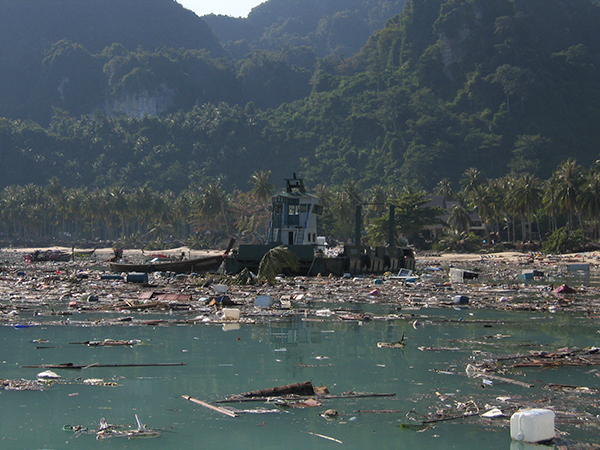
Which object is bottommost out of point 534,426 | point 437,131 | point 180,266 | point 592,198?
point 180,266

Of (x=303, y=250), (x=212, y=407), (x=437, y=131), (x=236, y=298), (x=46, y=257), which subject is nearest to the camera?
(x=212, y=407)

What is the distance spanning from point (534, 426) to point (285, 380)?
485 cm

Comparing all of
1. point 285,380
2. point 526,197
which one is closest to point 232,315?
point 285,380

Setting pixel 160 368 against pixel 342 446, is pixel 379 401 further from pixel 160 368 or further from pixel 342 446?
pixel 160 368

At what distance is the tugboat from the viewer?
123 feet

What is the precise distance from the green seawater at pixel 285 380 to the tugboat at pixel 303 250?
18.3 m

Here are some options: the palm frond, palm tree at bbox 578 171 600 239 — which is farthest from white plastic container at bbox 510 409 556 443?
palm tree at bbox 578 171 600 239

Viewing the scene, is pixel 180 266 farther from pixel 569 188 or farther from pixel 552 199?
pixel 552 199

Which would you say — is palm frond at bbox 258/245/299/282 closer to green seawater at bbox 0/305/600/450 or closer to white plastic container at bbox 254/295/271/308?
white plastic container at bbox 254/295/271/308

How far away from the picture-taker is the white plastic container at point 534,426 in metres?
8.13

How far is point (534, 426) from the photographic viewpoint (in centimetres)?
816

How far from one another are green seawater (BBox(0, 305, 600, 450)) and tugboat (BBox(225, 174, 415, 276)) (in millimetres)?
18289

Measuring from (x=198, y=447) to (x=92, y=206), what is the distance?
11834cm

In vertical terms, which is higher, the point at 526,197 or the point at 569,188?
the point at 569,188
